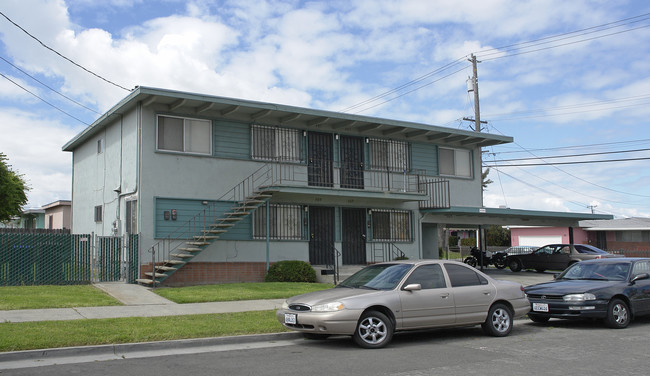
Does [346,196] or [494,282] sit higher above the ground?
[346,196]

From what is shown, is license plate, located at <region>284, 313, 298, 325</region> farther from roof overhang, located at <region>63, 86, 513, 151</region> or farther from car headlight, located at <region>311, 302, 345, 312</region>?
roof overhang, located at <region>63, 86, 513, 151</region>

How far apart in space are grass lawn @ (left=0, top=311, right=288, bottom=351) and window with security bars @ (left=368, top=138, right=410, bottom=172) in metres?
12.4

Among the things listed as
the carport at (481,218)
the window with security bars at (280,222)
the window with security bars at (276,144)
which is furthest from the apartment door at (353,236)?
the window with security bars at (276,144)

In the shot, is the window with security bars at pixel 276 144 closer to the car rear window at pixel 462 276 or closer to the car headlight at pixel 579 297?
the car rear window at pixel 462 276

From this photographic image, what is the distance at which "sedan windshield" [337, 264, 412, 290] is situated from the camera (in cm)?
1019

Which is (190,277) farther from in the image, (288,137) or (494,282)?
(494,282)

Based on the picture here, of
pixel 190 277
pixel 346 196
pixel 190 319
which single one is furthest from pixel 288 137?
pixel 190 319

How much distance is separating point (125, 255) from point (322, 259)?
22.6 ft

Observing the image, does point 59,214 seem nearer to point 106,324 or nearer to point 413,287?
point 106,324

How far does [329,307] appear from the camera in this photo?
30.8 feet

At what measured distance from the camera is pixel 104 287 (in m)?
16.4

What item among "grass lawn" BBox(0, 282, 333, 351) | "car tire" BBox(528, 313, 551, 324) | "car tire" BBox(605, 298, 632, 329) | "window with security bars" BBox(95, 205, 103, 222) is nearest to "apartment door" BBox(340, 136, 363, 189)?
"grass lawn" BBox(0, 282, 333, 351)

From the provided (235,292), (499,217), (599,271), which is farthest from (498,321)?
(499,217)

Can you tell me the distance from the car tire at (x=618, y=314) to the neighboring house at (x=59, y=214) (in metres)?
27.5
